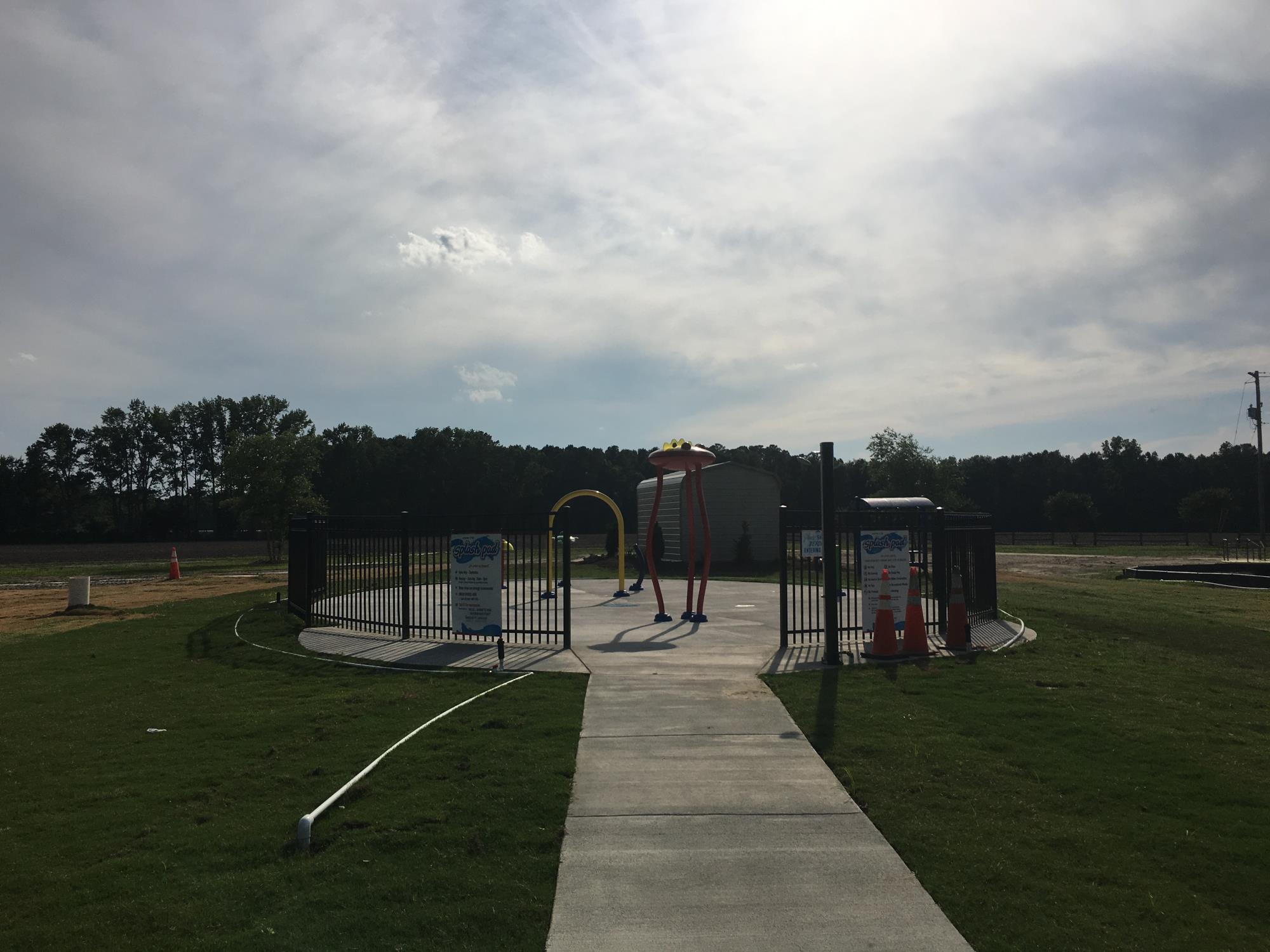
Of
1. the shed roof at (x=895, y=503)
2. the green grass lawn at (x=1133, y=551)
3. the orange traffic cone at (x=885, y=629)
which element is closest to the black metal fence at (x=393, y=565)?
the orange traffic cone at (x=885, y=629)

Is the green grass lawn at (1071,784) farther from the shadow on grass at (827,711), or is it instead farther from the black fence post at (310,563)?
the black fence post at (310,563)

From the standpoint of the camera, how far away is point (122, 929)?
375 centimetres

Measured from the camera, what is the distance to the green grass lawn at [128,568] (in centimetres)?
3331

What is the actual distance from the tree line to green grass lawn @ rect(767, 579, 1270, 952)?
57.6 meters

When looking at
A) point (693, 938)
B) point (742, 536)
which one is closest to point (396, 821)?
point (693, 938)

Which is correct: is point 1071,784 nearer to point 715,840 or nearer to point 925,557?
point 715,840

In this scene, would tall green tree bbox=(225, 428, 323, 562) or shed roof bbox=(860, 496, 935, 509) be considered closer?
shed roof bbox=(860, 496, 935, 509)

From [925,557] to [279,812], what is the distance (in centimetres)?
909

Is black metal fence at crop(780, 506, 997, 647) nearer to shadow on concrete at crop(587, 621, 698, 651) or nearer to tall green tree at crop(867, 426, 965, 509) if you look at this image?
shadow on concrete at crop(587, 621, 698, 651)

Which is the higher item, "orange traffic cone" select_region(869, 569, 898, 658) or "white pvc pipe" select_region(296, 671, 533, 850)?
"orange traffic cone" select_region(869, 569, 898, 658)

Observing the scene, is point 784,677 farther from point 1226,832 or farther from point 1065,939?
point 1065,939

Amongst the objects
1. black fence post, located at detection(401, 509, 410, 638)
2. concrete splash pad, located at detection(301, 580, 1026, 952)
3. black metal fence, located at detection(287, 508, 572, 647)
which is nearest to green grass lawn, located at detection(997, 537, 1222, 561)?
black metal fence, located at detection(287, 508, 572, 647)

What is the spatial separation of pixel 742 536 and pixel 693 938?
29981mm

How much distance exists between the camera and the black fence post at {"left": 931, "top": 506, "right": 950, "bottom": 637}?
11.9m
